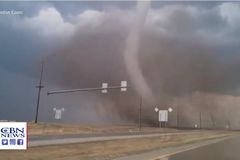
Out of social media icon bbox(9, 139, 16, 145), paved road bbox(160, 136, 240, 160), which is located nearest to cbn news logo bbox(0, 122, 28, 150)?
social media icon bbox(9, 139, 16, 145)

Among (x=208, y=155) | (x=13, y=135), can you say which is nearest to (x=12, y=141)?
(x=13, y=135)

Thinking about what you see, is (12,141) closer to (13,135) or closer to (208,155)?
(13,135)

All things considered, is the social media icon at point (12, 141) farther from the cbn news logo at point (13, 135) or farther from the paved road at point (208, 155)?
the paved road at point (208, 155)

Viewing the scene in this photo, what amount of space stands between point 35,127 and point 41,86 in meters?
11.1

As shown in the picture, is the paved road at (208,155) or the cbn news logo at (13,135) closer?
the cbn news logo at (13,135)

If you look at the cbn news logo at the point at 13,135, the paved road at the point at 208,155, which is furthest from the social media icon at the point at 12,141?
the paved road at the point at 208,155

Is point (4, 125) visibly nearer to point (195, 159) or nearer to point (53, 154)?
point (53, 154)

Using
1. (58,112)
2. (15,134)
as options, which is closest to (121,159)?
(15,134)

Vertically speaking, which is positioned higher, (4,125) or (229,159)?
(4,125)

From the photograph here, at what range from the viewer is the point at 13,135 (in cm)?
1253

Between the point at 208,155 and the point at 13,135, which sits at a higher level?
the point at 13,135

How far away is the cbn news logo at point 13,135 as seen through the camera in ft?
Result: 41.1

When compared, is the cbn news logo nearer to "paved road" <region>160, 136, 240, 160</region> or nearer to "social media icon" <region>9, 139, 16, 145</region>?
"social media icon" <region>9, 139, 16, 145</region>

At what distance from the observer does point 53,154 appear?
23562mm
